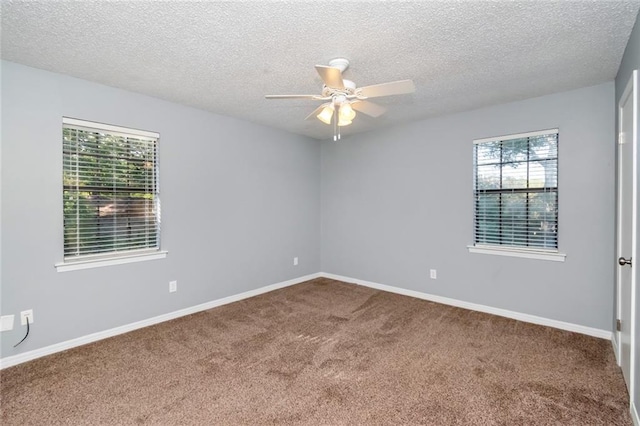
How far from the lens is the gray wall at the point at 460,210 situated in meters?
2.97

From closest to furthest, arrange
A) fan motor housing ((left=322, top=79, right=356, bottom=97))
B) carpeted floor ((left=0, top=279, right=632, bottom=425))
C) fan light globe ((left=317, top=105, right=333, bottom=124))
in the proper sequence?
1. carpeted floor ((left=0, top=279, right=632, bottom=425))
2. fan motor housing ((left=322, top=79, right=356, bottom=97))
3. fan light globe ((left=317, top=105, right=333, bottom=124))

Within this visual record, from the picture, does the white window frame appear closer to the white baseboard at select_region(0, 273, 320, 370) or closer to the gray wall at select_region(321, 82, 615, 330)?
the gray wall at select_region(321, 82, 615, 330)

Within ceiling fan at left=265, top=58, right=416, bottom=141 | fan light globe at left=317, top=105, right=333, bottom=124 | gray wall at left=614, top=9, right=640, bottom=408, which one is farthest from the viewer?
fan light globe at left=317, top=105, right=333, bottom=124

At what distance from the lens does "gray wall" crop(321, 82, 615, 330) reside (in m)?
2.97

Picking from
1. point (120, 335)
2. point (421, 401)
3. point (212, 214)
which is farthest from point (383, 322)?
point (120, 335)

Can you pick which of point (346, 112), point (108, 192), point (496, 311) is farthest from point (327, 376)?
point (108, 192)

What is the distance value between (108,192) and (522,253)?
441 cm

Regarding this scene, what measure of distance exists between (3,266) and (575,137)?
17.3ft

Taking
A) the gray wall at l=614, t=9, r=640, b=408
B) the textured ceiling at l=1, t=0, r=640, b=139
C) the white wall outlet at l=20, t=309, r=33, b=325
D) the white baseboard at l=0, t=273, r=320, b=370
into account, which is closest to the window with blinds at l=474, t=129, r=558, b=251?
the textured ceiling at l=1, t=0, r=640, b=139

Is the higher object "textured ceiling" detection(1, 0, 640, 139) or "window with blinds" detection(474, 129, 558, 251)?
"textured ceiling" detection(1, 0, 640, 139)

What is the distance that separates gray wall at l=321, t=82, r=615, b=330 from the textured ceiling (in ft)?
1.46

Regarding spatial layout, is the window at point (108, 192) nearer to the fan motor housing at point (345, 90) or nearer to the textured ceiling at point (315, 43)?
the textured ceiling at point (315, 43)

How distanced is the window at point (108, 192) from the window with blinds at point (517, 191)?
12.4 ft

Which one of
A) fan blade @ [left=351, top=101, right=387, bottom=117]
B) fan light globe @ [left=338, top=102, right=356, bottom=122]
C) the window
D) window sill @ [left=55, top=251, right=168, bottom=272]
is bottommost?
window sill @ [left=55, top=251, right=168, bottom=272]
